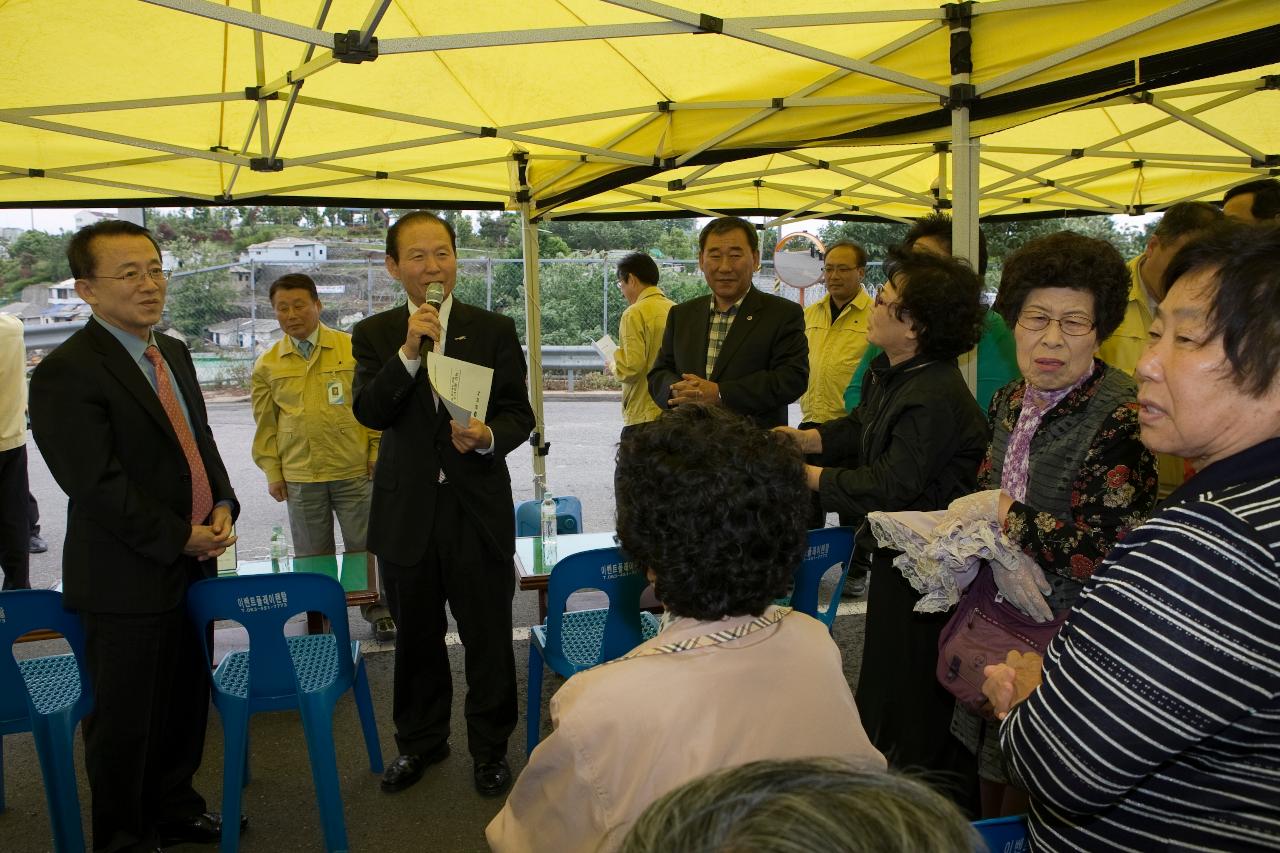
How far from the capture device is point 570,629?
134 inches

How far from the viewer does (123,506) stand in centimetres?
238

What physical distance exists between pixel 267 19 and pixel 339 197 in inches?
128

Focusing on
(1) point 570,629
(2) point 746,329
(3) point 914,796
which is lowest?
(1) point 570,629

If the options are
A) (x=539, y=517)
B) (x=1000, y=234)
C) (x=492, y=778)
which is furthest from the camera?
(x=1000, y=234)

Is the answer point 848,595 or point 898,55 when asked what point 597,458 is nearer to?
point 848,595

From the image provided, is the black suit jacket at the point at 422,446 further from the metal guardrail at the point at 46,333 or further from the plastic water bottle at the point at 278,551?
the metal guardrail at the point at 46,333

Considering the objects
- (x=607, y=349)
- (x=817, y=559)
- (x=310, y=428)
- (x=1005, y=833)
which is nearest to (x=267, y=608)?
(x=817, y=559)

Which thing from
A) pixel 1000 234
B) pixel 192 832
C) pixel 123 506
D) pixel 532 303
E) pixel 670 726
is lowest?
pixel 192 832

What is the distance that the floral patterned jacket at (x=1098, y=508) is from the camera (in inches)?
71.8

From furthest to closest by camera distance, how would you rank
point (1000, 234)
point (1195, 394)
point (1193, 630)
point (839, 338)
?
1. point (1000, 234)
2. point (839, 338)
3. point (1195, 394)
4. point (1193, 630)

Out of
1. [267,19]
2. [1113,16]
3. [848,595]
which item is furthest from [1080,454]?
[848,595]

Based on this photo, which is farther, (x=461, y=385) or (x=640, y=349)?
(x=640, y=349)

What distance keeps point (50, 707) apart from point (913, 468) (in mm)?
2619

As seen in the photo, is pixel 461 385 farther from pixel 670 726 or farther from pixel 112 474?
pixel 670 726
